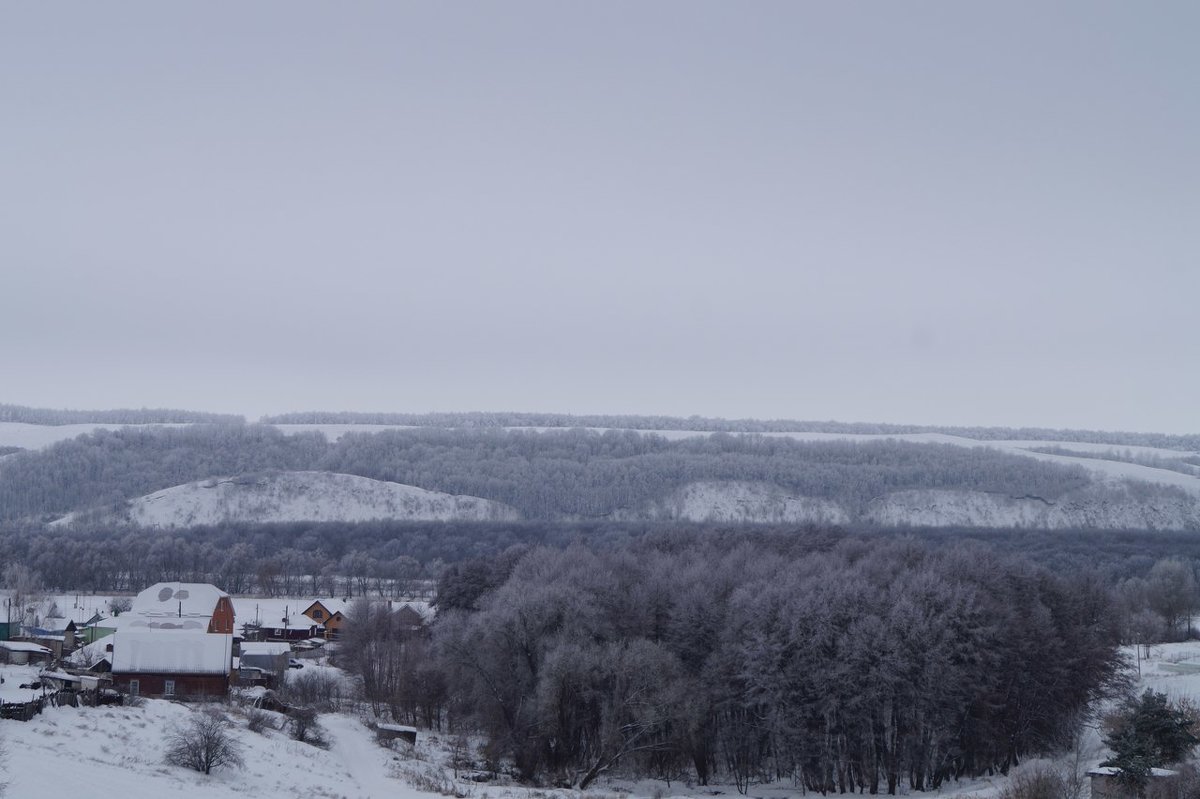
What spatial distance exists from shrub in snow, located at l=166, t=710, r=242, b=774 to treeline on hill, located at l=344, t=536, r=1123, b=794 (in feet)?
42.9

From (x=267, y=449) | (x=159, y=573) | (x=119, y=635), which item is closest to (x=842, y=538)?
(x=119, y=635)

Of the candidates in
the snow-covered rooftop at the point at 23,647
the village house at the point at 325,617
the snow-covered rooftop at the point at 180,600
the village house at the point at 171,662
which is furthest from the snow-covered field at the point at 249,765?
the village house at the point at 325,617

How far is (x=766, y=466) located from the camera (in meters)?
178

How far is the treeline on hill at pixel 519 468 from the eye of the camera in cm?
16533

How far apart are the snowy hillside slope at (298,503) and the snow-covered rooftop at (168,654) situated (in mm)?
97151

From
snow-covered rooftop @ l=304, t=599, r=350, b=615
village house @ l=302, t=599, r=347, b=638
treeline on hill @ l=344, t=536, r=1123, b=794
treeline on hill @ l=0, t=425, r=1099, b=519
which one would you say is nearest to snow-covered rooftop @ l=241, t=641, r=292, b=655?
village house @ l=302, t=599, r=347, b=638

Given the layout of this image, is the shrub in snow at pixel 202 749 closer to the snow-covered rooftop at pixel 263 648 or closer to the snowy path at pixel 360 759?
the snowy path at pixel 360 759

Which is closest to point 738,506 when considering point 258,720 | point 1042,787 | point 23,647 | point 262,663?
point 262,663

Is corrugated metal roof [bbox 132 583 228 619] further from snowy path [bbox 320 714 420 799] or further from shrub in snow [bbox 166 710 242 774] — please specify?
shrub in snow [bbox 166 710 242 774]

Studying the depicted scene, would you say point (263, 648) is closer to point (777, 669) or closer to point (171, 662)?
point (171, 662)

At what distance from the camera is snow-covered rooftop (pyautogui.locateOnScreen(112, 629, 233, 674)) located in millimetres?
51156

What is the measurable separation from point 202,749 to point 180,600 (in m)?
35.0

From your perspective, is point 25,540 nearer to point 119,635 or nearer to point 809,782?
point 119,635

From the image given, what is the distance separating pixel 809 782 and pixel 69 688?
91.9 feet
